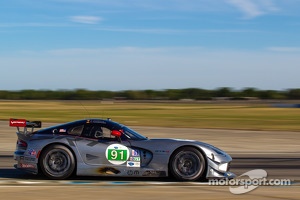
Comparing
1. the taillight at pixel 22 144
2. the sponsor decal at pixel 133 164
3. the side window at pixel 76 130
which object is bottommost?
the sponsor decal at pixel 133 164

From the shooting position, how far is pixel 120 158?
1005 cm

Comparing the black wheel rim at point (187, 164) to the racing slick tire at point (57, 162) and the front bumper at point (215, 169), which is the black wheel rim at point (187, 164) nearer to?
the front bumper at point (215, 169)

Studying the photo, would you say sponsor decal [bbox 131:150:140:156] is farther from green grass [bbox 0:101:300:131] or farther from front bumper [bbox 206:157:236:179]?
green grass [bbox 0:101:300:131]

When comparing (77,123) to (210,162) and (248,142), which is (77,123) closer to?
(210,162)

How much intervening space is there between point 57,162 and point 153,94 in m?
119

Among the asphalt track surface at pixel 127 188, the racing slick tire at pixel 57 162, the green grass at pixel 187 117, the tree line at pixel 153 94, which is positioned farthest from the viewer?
the tree line at pixel 153 94

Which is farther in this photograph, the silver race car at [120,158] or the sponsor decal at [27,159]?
the sponsor decal at [27,159]

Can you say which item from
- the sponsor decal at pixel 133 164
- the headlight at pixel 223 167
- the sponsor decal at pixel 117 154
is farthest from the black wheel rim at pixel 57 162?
the headlight at pixel 223 167

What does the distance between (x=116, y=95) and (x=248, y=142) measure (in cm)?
11073

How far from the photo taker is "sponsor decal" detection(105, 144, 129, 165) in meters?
10.0

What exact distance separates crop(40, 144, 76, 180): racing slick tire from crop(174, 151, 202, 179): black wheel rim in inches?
70.4

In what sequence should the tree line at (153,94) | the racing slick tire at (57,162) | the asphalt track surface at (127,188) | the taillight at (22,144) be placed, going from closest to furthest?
the asphalt track surface at (127,188), the racing slick tire at (57,162), the taillight at (22,144), the tree line at (153,94)

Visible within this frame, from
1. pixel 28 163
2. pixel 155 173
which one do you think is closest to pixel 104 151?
pixel 155 173

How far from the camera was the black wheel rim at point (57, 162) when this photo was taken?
10.1 meters
